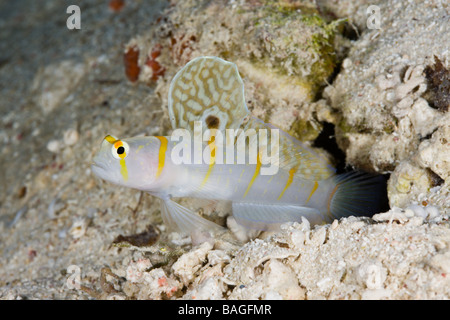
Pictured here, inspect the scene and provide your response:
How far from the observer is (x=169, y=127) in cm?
315

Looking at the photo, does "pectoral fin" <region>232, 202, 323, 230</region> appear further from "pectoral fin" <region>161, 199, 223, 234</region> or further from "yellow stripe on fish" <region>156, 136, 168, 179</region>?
"yellow stripe on fish" <region>156, 136, 168, 179</region>

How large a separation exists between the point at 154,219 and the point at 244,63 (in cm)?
148

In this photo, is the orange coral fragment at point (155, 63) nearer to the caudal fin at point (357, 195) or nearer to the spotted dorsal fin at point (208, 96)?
the spotted dorsal fin at point (208, 96)

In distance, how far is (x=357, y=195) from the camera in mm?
2648

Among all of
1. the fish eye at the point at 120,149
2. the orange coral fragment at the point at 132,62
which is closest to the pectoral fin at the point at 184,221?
the fish eye at the point at 120,149

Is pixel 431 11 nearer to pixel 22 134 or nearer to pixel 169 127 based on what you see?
pixel 169 127

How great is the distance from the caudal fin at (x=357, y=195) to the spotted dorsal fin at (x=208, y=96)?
930mm

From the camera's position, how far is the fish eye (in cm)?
218

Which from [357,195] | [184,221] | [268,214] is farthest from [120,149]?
[357,195]

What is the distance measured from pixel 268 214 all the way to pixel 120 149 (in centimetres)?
111

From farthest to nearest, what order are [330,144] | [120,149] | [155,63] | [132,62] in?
[132,62] → [155,63] → [330,144] → [120,149]

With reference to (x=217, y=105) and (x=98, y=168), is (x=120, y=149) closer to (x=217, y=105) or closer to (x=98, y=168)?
(x=98, y=168)

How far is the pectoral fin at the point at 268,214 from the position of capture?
2.44 metres

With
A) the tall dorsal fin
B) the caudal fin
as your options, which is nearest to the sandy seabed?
the caudal fin
